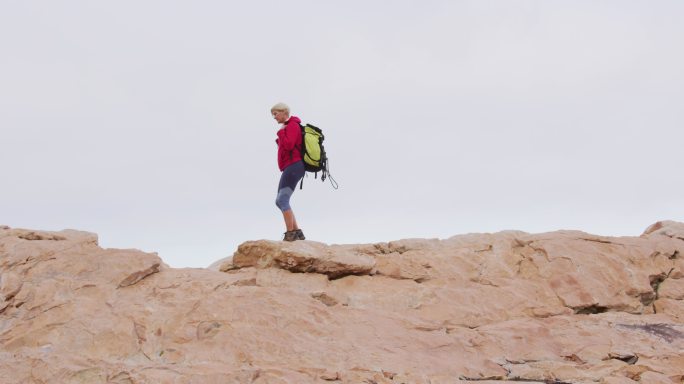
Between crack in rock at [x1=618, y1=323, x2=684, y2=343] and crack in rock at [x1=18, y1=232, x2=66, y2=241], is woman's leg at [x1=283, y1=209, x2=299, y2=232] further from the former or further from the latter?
crack in rock at [x1=618, y1=323, x2=684, y2=343]

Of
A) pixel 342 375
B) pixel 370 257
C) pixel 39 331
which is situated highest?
pixel 370 257

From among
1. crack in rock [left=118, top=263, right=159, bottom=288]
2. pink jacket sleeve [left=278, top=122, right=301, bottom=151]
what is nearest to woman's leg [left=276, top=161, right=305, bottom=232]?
pink jacket sleeve [left=278, top=122, right=301, bottom=151]

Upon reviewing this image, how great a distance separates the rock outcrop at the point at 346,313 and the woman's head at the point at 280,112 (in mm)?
3238

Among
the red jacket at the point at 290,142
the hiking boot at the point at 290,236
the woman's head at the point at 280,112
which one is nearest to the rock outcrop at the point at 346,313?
the hiking boot at the point at 290,236

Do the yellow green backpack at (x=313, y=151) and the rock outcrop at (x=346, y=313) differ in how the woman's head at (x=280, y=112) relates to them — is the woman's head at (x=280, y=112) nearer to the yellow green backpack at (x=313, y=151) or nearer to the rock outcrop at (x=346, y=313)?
the yellow green backpack at (x=313, y=151)

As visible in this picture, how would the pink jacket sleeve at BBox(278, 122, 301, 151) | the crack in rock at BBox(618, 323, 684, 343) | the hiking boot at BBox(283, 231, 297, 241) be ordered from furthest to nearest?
the pink jacket sleeve at BBox(278, 122, 301, 151)
the hiking boot at BBox(283, 231, 297, 241)
the crack in rock at BBox(618, 323, 684, 343)

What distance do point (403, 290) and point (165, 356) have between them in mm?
5140

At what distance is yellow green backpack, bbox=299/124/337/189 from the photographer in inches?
610

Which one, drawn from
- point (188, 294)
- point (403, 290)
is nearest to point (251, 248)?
point (188, 294)

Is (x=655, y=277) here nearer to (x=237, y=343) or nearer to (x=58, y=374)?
(x=237, y=343)

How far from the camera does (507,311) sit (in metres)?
13.4

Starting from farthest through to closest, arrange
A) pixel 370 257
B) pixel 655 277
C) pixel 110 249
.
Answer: pixel 655 277 → pixel 370 257 → pixel 110 249

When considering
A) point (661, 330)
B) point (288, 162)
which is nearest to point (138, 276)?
point (288, 162)

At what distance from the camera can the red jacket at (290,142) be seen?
15328 millimetres
